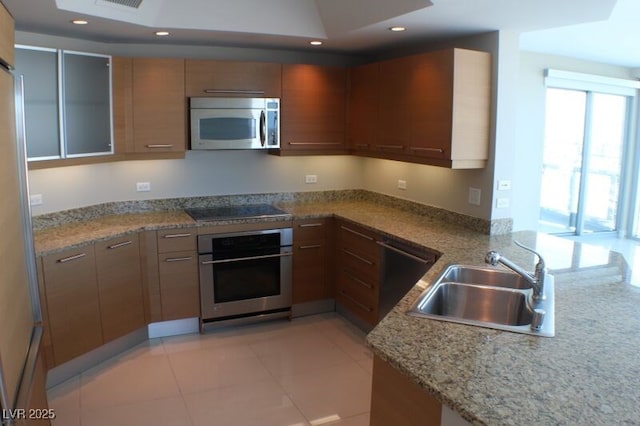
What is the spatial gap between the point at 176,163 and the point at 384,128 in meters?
1.80

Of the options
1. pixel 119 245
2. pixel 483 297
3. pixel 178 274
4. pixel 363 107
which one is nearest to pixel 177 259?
pixel 178 274

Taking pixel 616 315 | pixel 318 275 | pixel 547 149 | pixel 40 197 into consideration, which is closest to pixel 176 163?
pixel 40 197

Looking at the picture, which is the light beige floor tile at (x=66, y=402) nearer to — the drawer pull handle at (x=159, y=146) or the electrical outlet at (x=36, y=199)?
the electrical outlet at (x=36, y=199)

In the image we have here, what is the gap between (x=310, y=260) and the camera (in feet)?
14.1

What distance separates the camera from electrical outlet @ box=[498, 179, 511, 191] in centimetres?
357

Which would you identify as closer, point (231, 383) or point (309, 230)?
point (231, 383)

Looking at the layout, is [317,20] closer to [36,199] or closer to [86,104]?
[86,104]

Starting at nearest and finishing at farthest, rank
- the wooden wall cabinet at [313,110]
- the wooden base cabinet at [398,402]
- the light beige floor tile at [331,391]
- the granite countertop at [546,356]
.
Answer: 1. the granite countertop at [546,356]
2. the wooden base cabinet at [398,402]
3. the light beige floor tile at [331,391]
4. the wooden wall cabinet at [313,110]

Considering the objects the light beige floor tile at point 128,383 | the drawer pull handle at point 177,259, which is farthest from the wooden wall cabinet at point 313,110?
the light beige floor tile at point 128,383

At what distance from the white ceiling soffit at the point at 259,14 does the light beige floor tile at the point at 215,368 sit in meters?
2.33

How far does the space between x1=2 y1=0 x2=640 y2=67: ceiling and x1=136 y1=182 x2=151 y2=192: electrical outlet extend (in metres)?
1.14

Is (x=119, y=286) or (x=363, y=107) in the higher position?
(x=363, y=107)

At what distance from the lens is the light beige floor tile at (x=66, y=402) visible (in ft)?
9.36

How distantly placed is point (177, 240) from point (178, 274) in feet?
0.89
